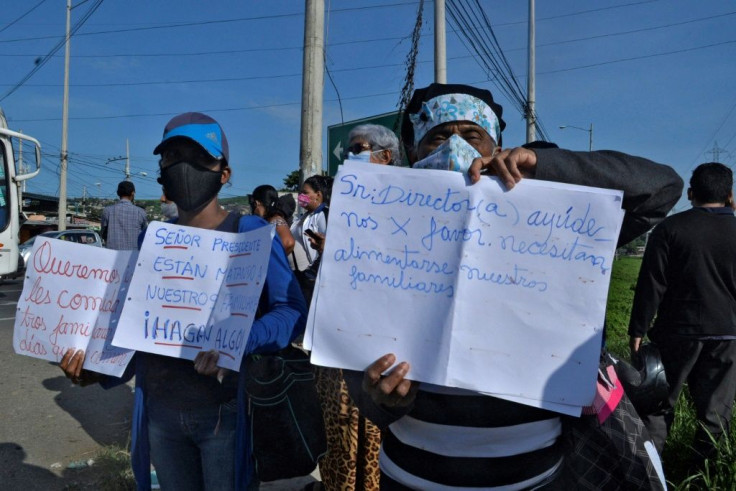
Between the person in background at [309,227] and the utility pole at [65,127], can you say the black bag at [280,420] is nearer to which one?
the person in background at [309,227]

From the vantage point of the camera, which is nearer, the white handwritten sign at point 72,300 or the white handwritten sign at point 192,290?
the white handwritten sign at point 192,290

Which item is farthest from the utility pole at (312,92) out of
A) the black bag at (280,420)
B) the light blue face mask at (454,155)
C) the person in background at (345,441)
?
the light blue face mask at (454,155)

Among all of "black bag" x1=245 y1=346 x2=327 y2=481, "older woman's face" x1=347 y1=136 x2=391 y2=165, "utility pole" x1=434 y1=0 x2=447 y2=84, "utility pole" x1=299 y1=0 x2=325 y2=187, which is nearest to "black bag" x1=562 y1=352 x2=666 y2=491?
"black bag" x1=245 y1=346 x2=327 y2=481

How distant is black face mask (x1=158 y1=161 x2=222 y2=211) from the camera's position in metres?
1.98

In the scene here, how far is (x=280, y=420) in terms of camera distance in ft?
5.80

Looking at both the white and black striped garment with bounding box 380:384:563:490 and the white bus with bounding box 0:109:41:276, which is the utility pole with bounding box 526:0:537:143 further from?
the white and black striped garment with bounding box 380:384:563:490

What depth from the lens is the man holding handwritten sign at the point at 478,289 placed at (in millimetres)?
1279

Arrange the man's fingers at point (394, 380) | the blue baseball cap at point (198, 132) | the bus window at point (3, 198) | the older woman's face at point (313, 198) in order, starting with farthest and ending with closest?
the bus window at point (3, 198), the older woman's face at point (313, 198), the blue baseball cap at point (198, 132), the man's fingers at point (394, 380)

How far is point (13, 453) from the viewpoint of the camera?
155 inches

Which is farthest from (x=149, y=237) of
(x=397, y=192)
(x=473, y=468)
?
(x=473, y=468)

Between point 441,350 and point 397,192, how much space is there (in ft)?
1.31

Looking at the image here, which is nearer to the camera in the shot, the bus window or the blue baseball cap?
the blue baseball cap

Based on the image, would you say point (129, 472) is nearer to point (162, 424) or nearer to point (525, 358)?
point (162, 424)

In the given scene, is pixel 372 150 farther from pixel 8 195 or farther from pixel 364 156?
pixel 8 195
